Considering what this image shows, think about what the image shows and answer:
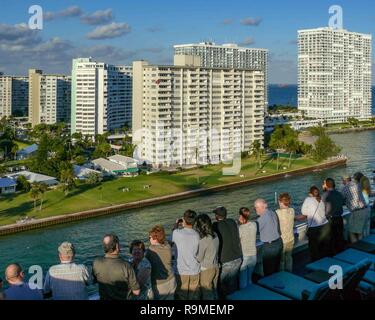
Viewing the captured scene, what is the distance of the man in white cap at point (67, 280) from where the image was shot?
131cm

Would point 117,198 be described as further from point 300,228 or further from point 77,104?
point 77,104

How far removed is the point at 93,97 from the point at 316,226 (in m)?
23.1

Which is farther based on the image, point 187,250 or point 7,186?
point 7,186

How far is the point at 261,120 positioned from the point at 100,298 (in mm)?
19054

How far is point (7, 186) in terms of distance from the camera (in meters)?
11.9

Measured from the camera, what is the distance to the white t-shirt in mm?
1991

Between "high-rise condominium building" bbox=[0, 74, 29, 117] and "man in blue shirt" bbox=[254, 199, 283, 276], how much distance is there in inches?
1315

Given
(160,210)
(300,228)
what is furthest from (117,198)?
(300,228)

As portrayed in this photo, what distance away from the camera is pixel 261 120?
20047 millimetres

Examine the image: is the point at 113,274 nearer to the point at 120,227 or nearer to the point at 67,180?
the point at 120,227

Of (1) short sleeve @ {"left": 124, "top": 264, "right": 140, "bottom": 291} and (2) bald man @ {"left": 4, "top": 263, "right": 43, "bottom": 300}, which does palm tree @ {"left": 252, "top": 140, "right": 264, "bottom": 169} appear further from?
(2) bald man @ {"left": 4, "top": 263, "right": 43, "bottom": 300}

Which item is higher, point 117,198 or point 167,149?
point 167,149

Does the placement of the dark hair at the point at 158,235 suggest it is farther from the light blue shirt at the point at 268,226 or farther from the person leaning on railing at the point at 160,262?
the light blue shirt at the point at 268,226

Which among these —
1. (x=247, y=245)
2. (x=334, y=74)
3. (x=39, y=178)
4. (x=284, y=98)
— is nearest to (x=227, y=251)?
(x=247, y=245)
